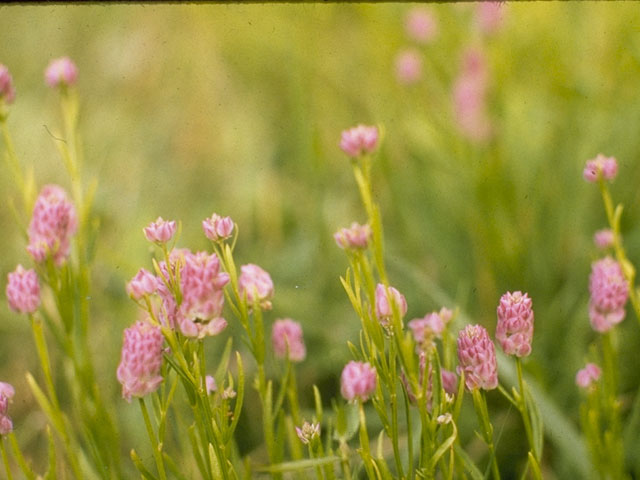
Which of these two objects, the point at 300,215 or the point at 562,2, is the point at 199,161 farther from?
the point at 562,2

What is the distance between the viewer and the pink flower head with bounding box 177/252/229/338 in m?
0.59

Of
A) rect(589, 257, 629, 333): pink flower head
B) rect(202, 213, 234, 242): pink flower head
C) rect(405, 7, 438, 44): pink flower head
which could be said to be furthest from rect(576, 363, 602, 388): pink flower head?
rect(405, 7, 438, 44): pink flower head

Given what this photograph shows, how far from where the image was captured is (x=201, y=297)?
59 centimetres

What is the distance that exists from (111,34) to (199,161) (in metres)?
0.51

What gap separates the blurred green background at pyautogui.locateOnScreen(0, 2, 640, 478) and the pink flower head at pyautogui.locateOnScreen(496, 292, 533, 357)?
1.08ft

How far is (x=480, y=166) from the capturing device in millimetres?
1229

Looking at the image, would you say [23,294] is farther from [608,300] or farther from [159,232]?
[608,300]

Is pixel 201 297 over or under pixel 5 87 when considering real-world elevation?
under

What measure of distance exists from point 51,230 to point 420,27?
0.87 meters

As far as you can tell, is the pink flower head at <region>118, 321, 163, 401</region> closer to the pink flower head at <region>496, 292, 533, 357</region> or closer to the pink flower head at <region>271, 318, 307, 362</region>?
the pink flower head at <region>271, 318, 307, 362</region>

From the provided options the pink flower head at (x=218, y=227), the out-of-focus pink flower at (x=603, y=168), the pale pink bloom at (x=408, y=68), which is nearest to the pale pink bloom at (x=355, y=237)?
the pink flower head at (x=218, y=227)

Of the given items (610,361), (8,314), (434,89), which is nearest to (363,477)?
(610,361)

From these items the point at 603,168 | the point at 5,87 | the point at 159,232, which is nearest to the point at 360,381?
the point at 159,232

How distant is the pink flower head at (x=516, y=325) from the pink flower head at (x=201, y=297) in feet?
0.77
